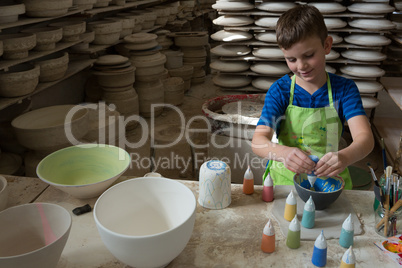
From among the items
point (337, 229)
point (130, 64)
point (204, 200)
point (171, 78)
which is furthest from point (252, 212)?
point (171, 78)

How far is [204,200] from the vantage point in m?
1.43

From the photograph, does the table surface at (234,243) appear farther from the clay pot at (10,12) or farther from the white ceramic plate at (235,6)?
the white ceramic plate at (235,6)

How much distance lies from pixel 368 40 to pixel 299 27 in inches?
81.5

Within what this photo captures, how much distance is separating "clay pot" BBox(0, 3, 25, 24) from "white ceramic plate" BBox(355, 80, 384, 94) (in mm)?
2822

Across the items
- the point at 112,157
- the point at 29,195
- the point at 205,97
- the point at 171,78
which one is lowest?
the point at 205,97

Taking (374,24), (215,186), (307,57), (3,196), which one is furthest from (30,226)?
(374,24)

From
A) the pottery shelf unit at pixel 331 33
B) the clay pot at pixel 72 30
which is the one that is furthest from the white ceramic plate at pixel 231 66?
the clay pot at pixel 72 30

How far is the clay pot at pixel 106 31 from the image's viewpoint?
375cm

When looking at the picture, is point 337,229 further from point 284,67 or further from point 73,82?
point 73,82

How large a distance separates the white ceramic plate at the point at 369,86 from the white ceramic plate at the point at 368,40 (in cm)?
36

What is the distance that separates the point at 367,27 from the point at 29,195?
Answer: 2.98 meters

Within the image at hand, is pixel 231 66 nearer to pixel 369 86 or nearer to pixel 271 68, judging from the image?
pixel 271 68

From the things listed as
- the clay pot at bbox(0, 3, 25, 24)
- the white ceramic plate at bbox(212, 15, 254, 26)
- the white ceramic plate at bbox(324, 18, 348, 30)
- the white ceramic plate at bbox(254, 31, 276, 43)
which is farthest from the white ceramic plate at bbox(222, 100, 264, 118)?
the clay pot at bbox(0, 3, 25, 24)

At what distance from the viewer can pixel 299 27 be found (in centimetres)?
156
